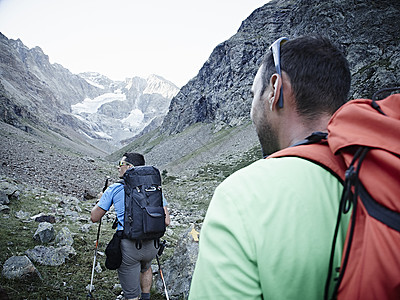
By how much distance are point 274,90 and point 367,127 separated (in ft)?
2.29

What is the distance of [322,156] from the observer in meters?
1.07

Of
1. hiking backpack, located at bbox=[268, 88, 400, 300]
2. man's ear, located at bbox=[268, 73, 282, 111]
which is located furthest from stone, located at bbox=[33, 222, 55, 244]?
hiking backpack, located at bbox=[268, 88, 400, 300]

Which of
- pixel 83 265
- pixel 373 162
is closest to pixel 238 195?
pixel 373 162

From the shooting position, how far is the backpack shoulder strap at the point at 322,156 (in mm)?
1037

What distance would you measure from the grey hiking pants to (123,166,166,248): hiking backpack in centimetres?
17

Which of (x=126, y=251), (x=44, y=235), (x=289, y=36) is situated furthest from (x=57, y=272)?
(x=289, y=36)

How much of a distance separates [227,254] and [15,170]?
23442 mm

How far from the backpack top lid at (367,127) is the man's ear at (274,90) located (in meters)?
0.49

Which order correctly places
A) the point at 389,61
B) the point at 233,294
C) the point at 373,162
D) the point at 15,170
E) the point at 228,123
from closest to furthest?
the point at 373,162
the point at 233,294
the point at 15,170
the point at 389,61
the point at 228,123

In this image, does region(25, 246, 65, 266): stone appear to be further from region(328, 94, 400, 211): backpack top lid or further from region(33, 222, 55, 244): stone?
region(328, 94, 400, 211): backpack top lid

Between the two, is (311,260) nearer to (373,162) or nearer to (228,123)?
(373,162)

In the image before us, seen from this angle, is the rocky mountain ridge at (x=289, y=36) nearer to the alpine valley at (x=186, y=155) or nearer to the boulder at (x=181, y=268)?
the alpine valley at (x=186, y=155)

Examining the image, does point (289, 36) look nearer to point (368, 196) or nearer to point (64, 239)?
point (64, 239)

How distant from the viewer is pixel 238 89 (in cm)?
6031
